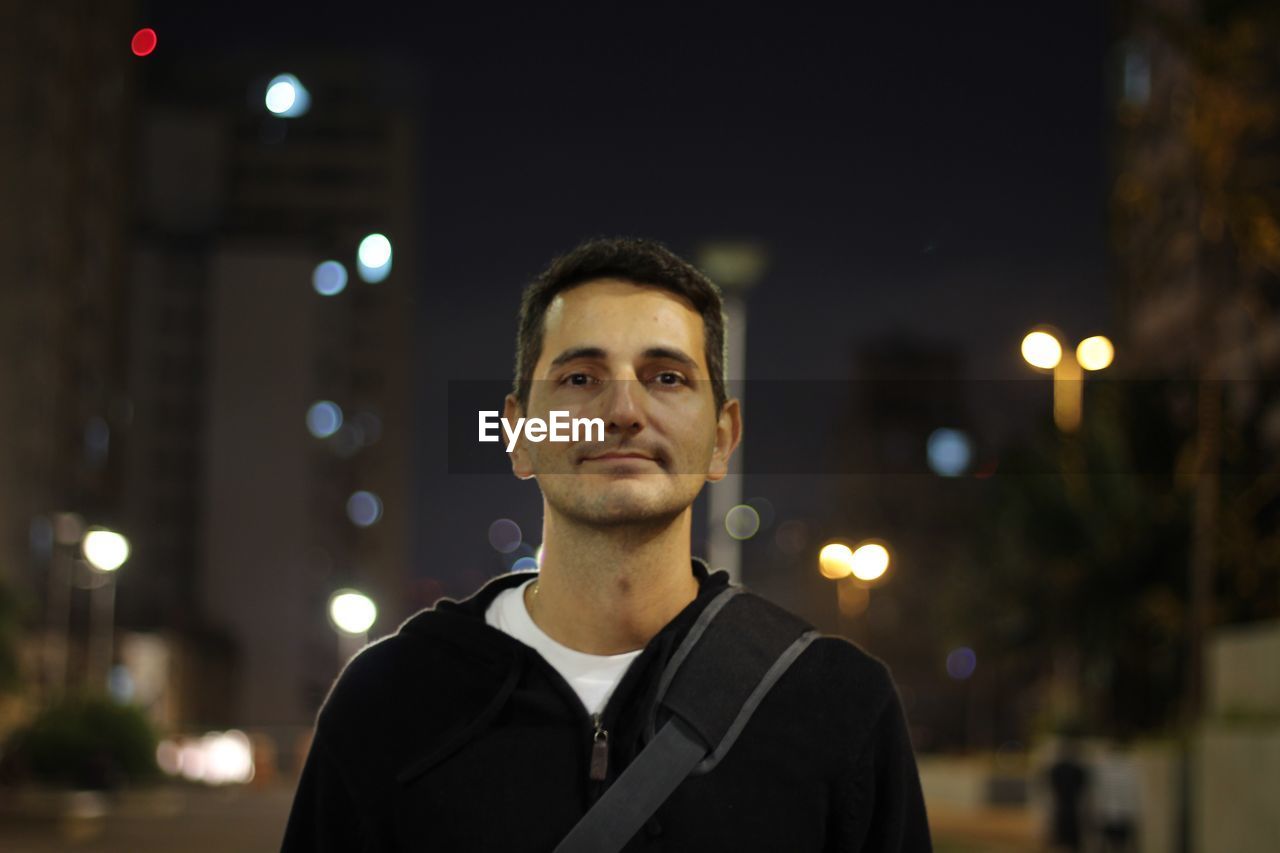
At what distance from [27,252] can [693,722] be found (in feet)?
257

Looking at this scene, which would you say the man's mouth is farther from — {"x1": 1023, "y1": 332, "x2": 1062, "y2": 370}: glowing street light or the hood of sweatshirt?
{"x1": 1023, "y1": 332, "x2": 1062, "y2": 370}: glowing street light

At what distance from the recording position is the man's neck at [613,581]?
11.2 ft

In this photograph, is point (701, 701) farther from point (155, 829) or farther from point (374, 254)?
point (155, 829)

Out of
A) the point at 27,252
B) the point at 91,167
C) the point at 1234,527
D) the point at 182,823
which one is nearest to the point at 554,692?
the point at 1234,527

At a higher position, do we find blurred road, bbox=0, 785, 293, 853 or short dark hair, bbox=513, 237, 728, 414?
short dark hair, bbox=513, 237, 728, 414

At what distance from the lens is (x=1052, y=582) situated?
42.2m

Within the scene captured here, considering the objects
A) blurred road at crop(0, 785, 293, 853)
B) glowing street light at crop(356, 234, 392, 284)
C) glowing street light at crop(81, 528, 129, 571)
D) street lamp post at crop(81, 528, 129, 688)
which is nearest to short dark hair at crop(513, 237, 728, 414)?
glowing street light at crop(356, 234, 392, 284)

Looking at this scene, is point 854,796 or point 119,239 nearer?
point 854,796

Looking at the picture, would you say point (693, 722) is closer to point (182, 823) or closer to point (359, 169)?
point (182, 823)

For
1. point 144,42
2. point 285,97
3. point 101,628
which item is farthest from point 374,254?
point 101,628

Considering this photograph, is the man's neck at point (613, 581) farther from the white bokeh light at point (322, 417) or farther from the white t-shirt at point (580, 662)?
the white bokeh light at point (322, 417)

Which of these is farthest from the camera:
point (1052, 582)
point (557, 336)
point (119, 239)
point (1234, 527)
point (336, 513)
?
point (336, 513)

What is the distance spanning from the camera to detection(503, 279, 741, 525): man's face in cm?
327

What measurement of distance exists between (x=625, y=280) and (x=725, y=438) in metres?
0.33
